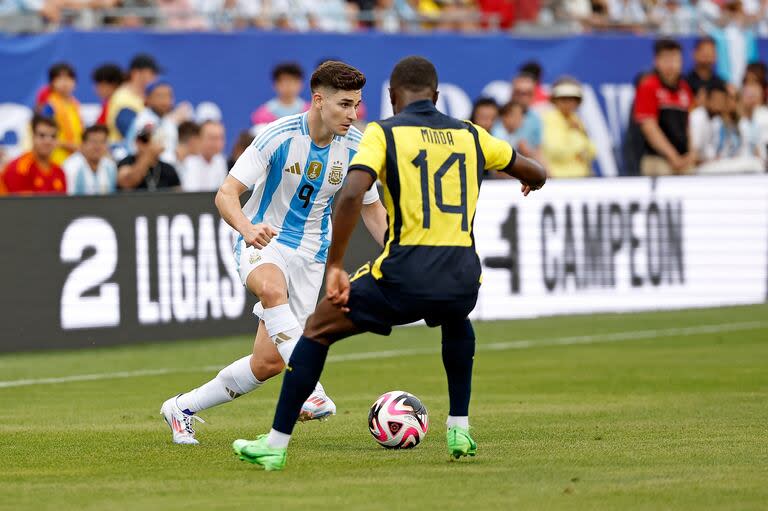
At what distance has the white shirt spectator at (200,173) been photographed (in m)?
18.2

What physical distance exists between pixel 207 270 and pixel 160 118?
8.64 feet

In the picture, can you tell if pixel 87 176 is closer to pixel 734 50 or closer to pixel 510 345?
pixel 510 345

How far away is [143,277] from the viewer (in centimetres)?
1609

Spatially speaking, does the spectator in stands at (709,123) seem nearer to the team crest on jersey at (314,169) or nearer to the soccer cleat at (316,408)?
the team crest on jersey at (314,169)

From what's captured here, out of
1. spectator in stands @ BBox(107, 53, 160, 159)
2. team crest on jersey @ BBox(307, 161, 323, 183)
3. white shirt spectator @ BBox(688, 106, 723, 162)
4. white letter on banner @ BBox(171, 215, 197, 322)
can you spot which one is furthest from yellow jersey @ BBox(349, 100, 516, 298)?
white shirt spectator @ BBox(688, 106, 723, 162)

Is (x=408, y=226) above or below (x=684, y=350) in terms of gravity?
above

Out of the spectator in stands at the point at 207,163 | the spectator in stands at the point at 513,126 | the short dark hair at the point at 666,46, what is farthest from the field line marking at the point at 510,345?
the short dark hair at the point at 666,46

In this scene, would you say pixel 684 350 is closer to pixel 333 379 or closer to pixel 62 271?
pixel 333 379

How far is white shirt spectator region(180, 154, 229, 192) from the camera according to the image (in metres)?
18.2

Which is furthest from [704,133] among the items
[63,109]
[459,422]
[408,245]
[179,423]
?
[408,245]

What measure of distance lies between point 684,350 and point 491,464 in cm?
746

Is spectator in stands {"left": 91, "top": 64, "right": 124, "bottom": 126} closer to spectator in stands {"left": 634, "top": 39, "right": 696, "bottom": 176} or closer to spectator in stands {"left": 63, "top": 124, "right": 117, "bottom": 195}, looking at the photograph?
spectator in stands {"left": 63, "top": 124, "right": 117, "bottom": 195}

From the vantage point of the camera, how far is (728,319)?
18641mm

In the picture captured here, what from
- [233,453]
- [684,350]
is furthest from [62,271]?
[233,453]
